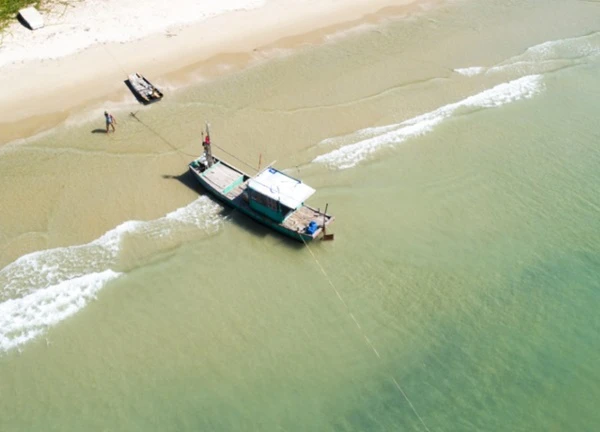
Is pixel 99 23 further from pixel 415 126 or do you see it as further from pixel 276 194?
pixel 415 126

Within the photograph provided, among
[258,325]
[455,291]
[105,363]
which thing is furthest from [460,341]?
[105,363]

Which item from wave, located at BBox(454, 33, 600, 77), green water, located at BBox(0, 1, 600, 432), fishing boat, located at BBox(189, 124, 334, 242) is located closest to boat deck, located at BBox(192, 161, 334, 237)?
fishing boat, located at BBox(189, 124, 334, 242)

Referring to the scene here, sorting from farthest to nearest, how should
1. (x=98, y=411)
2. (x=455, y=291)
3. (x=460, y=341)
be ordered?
(x=455, y=291) < (x=460, y=341) < (x=98, y=411)

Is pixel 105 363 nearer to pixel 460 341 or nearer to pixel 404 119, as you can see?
pixel 460 341

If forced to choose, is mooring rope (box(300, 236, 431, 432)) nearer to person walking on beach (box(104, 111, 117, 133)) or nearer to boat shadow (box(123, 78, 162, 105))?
person walking on beach (box(104, 111, 117, 133))

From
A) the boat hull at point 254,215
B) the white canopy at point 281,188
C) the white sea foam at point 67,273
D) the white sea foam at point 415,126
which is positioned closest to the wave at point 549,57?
the white sea foam at point 415,126

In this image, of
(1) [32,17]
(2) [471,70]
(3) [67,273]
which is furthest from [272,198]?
(1) [32,17]
